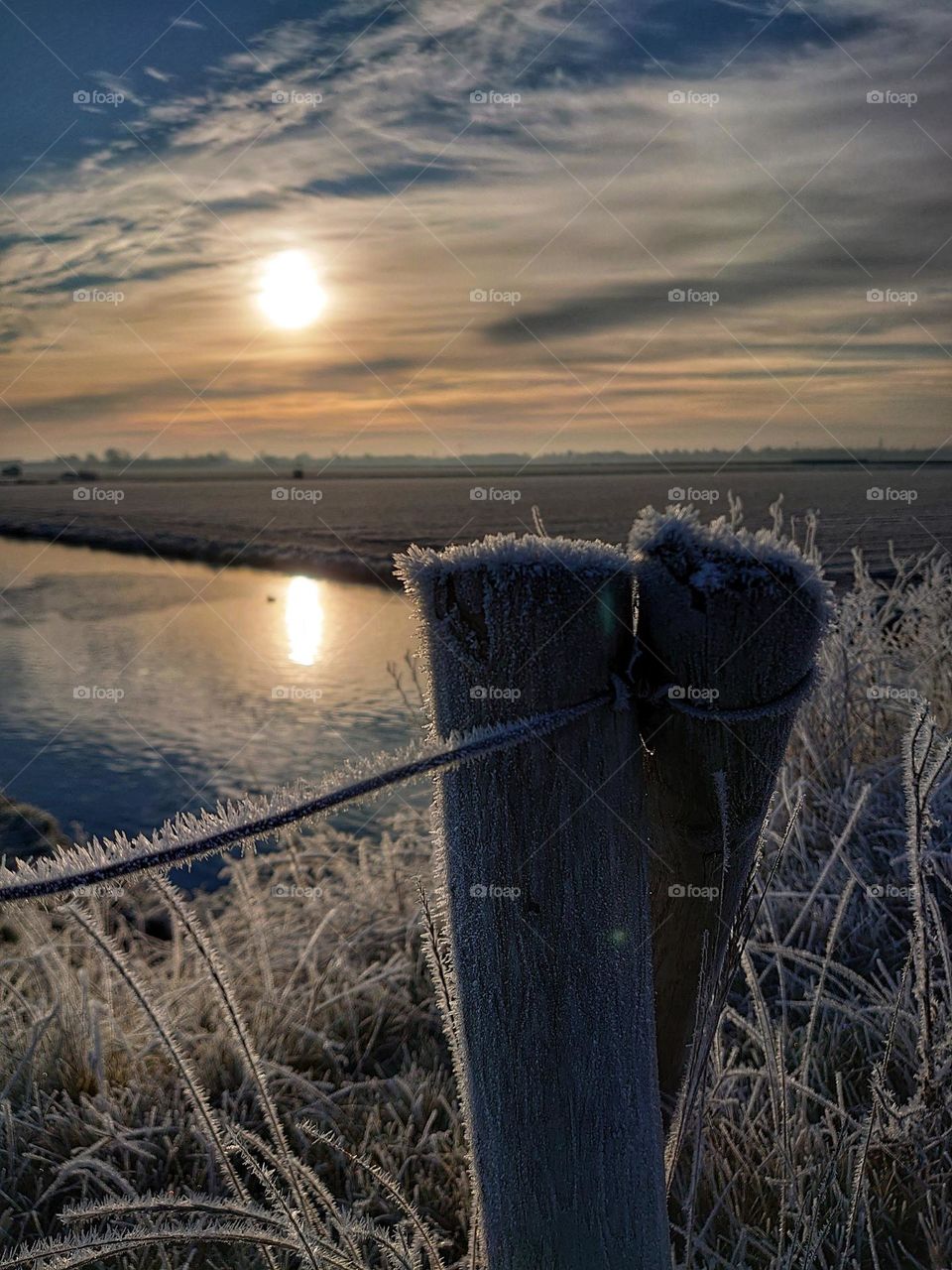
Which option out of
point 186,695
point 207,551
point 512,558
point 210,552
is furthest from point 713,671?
point 207,551

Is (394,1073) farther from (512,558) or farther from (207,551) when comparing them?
(207,551)

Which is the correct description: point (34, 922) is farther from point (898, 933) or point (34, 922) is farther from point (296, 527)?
point (296, 527)

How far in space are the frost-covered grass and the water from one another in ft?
2.75

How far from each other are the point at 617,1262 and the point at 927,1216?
3.66 ft

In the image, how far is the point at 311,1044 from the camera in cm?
280

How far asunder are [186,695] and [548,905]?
1022 centimetres

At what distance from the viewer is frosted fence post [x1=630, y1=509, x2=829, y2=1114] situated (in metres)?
1.17

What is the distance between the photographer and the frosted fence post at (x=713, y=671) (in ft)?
3.83

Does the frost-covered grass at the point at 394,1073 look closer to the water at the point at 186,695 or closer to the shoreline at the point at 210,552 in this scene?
the water at the point at 186,695

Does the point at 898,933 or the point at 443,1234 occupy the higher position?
the point at 898,933

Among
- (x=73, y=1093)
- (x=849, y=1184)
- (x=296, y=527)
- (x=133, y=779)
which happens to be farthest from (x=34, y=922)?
(x=296, y=527)

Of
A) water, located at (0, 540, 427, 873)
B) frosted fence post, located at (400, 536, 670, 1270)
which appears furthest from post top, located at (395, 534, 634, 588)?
water, located at (0, 540, 427, 873)

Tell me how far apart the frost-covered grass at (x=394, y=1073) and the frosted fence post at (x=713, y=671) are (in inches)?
17.1

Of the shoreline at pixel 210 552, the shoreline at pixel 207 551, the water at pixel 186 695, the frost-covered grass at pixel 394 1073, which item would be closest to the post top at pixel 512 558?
the frost-covered grass at pixel 394 1073
